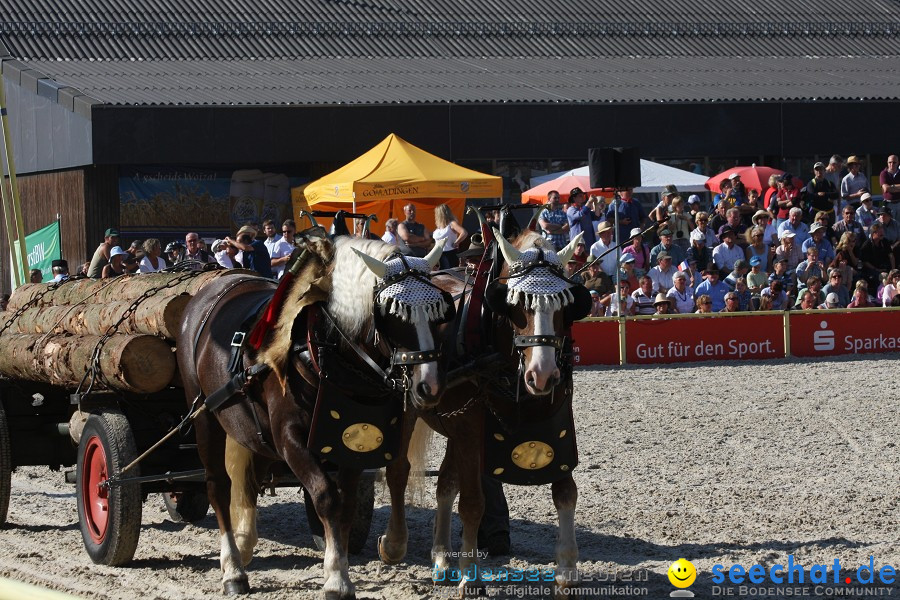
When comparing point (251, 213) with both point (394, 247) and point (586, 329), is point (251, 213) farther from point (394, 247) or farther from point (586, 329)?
point (394, 247)

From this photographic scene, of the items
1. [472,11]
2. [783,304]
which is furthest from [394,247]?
[472,11]

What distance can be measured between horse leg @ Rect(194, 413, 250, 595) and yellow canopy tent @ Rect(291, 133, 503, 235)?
366 inches

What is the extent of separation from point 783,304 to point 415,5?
12599 millimetres

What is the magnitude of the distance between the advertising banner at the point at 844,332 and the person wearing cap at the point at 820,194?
10.3ft

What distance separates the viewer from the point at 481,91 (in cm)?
2248

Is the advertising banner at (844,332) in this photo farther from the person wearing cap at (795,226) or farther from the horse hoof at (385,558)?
the horse hoof at (385,558)

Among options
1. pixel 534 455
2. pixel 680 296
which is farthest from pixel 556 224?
pixel 534 455

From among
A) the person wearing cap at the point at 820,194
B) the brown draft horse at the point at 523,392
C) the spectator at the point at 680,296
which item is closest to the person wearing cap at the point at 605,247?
the spectator at the point at 680,296

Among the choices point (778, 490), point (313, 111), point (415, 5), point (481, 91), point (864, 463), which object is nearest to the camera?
point (778, 490)

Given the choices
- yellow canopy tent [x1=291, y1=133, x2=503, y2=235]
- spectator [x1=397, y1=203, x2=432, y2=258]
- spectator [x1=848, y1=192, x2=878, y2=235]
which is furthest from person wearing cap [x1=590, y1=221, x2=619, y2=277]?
spectator [x1=397, y1=203, x2=432, y2=258]

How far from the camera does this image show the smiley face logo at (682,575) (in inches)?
Result: 238

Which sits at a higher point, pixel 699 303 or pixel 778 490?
pixel 699 303

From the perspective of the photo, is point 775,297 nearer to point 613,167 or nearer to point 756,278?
point 756,278

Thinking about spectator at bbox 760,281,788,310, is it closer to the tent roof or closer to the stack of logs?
the tent roof
